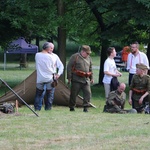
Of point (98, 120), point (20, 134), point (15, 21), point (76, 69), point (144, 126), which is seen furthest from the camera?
point (15, 21)

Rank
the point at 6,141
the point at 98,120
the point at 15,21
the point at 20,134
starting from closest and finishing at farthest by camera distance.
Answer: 1. the point at 6,141
2. the point at 20,134
3. the point at 98,120
4. the point at 15,21

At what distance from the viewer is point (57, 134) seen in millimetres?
9688

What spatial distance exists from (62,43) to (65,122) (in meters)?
12.6

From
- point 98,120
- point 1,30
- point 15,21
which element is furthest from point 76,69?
point 1,30

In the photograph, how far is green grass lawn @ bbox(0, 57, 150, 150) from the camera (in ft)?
28.5

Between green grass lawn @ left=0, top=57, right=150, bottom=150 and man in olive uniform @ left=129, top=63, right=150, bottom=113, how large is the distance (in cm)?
174

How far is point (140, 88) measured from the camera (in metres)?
14.6

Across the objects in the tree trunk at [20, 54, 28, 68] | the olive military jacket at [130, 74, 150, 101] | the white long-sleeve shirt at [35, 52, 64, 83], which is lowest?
the tree trunk at [20, 54, 28, 68]

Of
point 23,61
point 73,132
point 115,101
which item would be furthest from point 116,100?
point 23,61

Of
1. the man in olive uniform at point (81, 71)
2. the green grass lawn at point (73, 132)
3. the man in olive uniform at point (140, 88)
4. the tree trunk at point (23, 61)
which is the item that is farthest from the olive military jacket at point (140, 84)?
the tree trunk at point (23, 61)

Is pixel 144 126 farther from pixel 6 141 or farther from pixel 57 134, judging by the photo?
pixel 6 141

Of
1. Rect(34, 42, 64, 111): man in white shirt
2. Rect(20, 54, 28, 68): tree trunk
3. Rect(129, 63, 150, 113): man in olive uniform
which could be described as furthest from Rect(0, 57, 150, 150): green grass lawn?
Rect(20, 54, 28, 68): tree trunk

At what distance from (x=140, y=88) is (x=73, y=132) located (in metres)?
5.04

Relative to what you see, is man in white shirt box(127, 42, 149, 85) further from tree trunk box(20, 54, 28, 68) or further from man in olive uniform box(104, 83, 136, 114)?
tree trunk box(20, 54, 28, 68)
